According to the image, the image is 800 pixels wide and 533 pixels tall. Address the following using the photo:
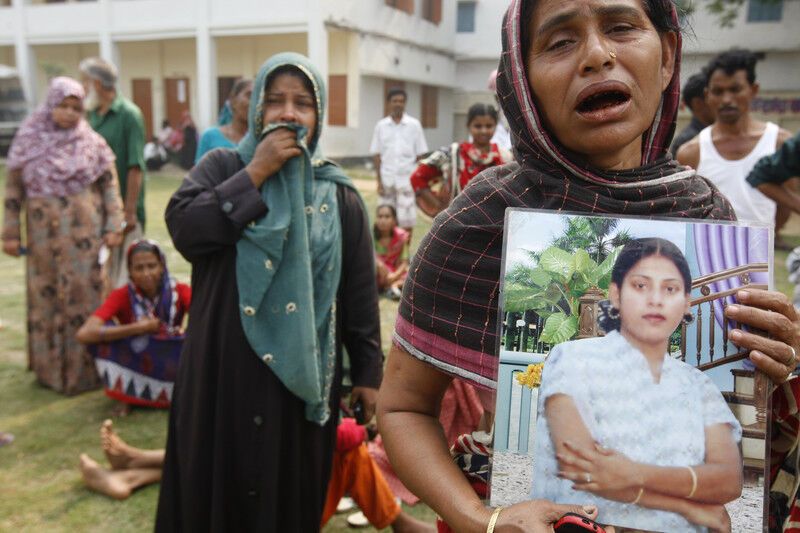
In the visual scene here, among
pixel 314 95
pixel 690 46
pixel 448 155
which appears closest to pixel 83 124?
pixel 448 155

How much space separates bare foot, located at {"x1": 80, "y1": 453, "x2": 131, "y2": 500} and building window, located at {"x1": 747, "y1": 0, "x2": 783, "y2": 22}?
23059 millimetres

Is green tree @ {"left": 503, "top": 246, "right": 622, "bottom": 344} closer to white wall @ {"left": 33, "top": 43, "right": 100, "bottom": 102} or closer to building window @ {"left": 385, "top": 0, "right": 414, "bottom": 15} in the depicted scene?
building window @ {"left": 385, "top": 0, "right": 414, "bottom": 15}

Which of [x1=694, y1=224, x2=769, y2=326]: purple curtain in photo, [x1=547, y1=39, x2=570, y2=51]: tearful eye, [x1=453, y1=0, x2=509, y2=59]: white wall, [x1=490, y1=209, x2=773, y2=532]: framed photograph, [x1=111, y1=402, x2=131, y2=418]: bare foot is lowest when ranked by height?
[x1=111, y1=402, x2=131, y2=418]: bare foot

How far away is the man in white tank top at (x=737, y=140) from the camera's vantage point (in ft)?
13.1

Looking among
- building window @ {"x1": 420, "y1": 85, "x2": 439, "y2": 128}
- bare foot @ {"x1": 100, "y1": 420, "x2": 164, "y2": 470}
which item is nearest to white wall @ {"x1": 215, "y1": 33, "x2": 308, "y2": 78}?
building window @ {"x1": 420, "y1": 85, "x2": 439, "y2": 128}

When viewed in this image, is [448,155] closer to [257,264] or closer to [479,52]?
[257,264]

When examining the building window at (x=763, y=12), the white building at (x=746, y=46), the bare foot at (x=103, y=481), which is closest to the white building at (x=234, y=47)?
the white building at (x=746, y=46)

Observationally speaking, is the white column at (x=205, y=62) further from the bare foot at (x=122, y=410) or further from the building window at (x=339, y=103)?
the bare foot at (x=122, y=410)

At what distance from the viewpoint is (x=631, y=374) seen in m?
0.94

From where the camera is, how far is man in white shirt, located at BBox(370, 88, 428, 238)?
8.61 meters

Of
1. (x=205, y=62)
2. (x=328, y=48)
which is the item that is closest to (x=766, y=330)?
(x=328, y=48)

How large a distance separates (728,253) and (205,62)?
1869 cm

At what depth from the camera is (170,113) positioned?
67.0ft

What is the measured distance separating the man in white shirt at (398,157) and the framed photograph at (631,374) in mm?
7474
